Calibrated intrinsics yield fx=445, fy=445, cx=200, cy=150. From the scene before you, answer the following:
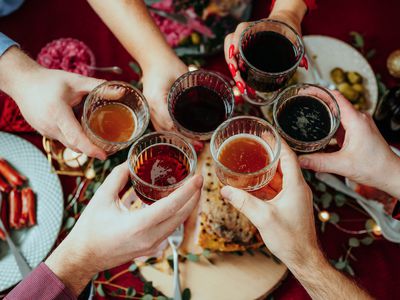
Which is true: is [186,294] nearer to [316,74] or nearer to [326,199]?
[326,199]

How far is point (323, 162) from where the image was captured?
1.36 meters

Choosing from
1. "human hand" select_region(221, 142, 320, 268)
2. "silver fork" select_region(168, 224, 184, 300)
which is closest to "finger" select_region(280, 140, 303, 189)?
"human hand" select_region(221, 142, 320, 268)

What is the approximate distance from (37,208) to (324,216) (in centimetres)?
102

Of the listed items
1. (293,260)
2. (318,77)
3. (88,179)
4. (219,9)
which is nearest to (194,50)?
(219,9)

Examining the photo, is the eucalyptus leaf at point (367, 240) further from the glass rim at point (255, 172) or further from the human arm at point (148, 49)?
the human arm at point (148, 49)

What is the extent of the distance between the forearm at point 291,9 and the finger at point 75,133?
0.78m

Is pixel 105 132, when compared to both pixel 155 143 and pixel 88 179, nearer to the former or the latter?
pixel 155 143

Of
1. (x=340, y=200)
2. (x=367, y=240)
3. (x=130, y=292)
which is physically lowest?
(x=367, y=240)

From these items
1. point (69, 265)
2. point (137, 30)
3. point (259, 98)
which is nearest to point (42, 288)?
point (69, 265)

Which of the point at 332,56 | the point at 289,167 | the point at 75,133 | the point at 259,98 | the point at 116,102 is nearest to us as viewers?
the point at 289,167

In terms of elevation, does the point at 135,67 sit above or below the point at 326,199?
above

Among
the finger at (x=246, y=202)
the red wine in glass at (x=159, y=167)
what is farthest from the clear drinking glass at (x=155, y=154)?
the finger at (x=246, y=202)

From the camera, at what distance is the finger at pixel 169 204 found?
43.9 inches

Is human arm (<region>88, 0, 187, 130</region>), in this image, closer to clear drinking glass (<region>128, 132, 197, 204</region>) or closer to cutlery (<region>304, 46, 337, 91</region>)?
clear drinking glass (<region>128, 132, 197, 204</region>)
